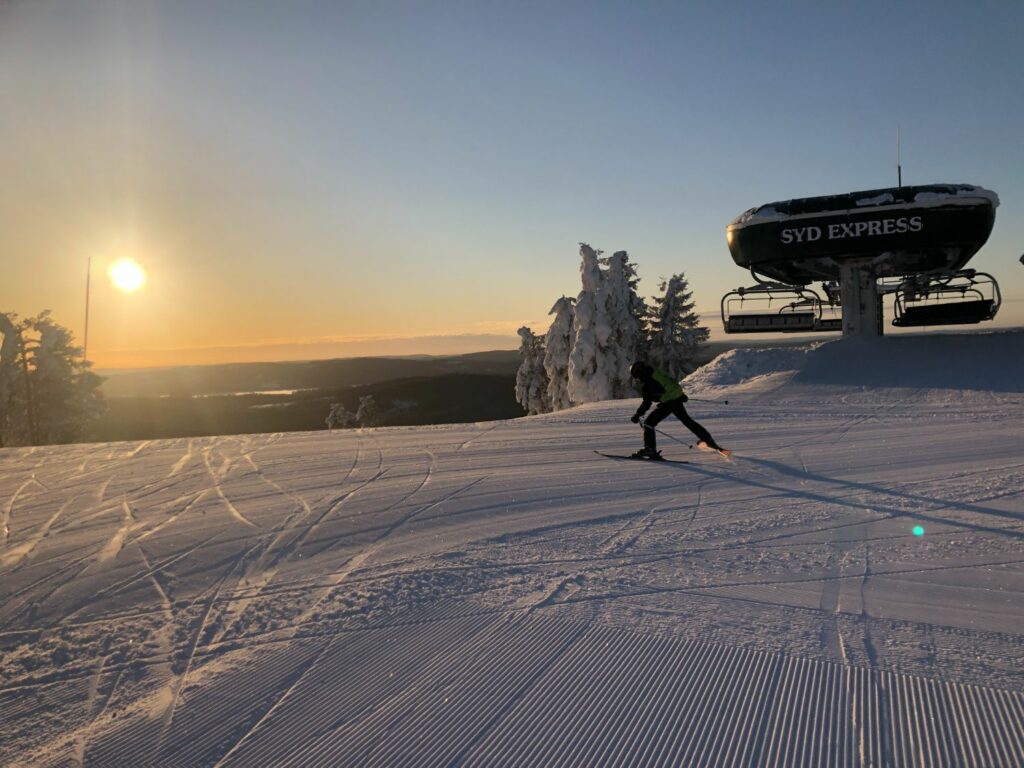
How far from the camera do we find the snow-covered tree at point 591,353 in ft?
115

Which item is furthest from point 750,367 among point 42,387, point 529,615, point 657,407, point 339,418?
point 339,418

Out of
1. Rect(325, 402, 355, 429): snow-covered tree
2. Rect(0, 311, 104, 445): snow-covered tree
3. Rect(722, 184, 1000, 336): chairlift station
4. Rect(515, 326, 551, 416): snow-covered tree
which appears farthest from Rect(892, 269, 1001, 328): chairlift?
Rect(325, 402, 355, 429): snow-covered tree

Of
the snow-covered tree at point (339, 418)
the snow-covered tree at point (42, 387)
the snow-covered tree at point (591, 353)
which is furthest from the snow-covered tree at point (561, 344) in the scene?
the snow-covered tree at point (339, 418)

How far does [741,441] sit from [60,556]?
30.6 ft

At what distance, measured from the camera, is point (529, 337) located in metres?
45.4

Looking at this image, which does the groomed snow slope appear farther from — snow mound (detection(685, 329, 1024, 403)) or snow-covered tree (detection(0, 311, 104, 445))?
snow-covered tree (detection(0, 311, 104, 445))

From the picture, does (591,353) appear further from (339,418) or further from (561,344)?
(339,418)

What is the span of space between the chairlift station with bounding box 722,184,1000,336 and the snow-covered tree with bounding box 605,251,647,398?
42.9ft

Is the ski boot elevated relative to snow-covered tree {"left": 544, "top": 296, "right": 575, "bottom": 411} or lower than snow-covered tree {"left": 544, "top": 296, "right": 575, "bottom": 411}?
lower

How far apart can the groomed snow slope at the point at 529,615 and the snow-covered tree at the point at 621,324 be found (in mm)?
26109

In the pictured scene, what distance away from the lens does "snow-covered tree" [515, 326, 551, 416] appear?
4456cm

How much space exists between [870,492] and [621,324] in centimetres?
3054

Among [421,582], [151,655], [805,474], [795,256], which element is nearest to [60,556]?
[151,655]

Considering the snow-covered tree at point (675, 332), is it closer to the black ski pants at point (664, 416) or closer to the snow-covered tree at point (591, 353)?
the snow-covered tree at point (591, 353)
